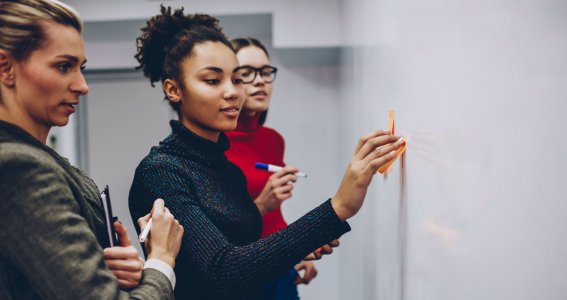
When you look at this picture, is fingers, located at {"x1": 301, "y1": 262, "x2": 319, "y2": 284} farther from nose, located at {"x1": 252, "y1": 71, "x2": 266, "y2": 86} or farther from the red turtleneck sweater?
nose, located at {"x1": 252, "y1": 71, "x2": 266, "y2": 86}

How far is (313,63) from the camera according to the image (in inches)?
134

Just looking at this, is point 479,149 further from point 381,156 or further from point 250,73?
point 250,73

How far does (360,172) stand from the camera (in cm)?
98

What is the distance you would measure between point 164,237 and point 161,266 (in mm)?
58

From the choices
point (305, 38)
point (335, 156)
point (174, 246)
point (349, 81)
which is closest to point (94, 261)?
point (174, 246)

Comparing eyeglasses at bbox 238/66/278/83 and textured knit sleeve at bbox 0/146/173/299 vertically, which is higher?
eyeglasses at bbox 238/66/278/83

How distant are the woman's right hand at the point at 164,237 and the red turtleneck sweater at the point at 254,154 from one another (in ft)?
2.78

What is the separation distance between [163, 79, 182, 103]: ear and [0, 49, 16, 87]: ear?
492mm

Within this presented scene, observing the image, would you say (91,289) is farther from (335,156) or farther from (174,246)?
(335,156)

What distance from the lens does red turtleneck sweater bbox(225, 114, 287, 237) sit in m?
1.86

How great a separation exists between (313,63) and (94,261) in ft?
9.14

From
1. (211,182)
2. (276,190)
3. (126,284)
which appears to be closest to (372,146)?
(211,182)

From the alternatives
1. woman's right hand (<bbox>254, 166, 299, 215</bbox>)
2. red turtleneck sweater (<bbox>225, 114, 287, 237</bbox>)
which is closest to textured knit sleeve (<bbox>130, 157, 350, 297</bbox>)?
woman's right hand (<bbox>254, 166, 299, 215</bbox>)

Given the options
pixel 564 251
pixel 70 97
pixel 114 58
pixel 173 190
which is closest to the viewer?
pixel 564 251
